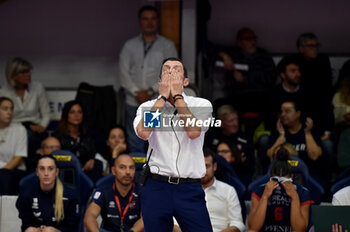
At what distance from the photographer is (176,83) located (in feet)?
12.7

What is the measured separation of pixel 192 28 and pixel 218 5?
35.0 inches

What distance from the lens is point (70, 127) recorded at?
7.13 metres

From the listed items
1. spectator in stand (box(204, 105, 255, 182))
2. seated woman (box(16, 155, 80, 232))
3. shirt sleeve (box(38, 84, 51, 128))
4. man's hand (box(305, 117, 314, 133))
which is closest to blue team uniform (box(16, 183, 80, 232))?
seated woman (box(16, 155, 80, 232))

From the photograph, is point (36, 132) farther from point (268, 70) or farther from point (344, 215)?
point (344, 215)

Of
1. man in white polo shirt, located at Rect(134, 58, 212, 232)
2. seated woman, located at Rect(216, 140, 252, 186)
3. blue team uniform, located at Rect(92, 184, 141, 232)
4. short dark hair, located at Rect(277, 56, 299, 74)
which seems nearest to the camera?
man in white polo shirt, located at Rect(134, 58, 212, 232)

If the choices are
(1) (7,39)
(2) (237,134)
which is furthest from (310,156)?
(1) (7,39)

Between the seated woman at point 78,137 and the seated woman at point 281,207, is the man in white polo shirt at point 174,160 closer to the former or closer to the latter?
the seated woman at point 281,207

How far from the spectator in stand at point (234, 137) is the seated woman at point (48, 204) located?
1534mm

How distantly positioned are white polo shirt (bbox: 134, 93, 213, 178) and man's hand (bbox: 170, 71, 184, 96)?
12 cm

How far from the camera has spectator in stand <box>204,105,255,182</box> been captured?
6.50 meters

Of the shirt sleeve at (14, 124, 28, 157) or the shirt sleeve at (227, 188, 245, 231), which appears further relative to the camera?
the shirt sleeve at (14, 124, 28, 157)

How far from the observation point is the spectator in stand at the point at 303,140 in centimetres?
656

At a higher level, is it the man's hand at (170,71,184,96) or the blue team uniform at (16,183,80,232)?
the man's hand at (170,71,184,96)

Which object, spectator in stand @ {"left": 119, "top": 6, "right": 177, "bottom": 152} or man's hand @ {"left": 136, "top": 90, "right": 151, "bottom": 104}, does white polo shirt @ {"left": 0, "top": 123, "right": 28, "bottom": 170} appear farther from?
man's hand @ {"left": 136, "top": 90, "right": 151, "bottom": 104}
